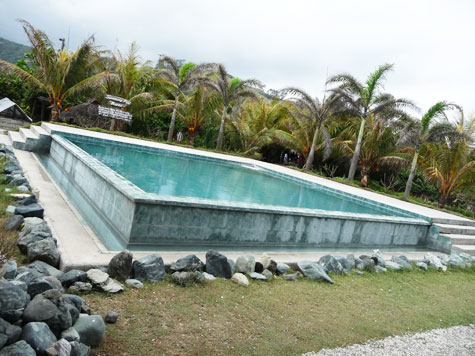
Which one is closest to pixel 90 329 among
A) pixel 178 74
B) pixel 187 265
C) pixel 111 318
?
pixel 111 318

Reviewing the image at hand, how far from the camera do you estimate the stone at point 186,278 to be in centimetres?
353

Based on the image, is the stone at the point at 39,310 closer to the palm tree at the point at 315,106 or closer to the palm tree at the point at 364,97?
the palm tree at the point at 364,97

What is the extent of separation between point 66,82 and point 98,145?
5905mm

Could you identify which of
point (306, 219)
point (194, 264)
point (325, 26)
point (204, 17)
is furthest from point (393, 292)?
point (204, 17)

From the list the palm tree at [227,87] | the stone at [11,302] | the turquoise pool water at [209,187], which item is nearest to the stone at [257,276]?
the stone at [11,302]

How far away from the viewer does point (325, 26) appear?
1224cm

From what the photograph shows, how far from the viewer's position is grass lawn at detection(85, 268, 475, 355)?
2590 millimetres

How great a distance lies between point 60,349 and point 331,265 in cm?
375

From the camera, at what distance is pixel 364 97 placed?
55.8ft

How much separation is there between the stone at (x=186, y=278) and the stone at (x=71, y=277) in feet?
2.84

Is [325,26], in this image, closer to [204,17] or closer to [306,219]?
[204,17]

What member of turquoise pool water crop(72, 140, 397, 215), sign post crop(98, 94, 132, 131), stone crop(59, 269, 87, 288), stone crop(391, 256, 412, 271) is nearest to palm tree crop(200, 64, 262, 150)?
sign post crop(98, 94, 132, 131)

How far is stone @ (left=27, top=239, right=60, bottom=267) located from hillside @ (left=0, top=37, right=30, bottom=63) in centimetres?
5500

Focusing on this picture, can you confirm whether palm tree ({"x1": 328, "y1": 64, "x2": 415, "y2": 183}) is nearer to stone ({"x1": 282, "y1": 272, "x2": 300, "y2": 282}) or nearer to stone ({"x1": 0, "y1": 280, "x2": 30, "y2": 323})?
stone ({"x1": 282, "y1": 272, "x2": 300, "y2": 282})
